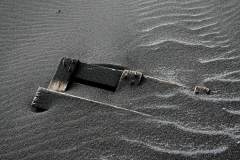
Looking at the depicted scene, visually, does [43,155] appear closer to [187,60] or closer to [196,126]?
[196,126]

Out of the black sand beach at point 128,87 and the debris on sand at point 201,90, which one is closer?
the black sand beach at point 128,87

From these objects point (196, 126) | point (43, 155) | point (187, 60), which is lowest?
point (43, 155)

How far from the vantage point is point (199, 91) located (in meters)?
3.34

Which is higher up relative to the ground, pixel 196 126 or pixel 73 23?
pixel 73 23

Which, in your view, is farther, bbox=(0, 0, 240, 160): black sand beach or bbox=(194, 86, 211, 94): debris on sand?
bbox=(194, 86, 211, 94): debris on sand

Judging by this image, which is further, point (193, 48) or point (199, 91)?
point (193, 48)

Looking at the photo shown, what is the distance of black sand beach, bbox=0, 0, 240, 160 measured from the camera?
306 centimetres

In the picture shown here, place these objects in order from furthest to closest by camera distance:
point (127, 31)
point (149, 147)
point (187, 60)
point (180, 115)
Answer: point (127, 31)
point (187, 60)
point (180, 115)
point (149, 147)

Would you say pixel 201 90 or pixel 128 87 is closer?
pixel 201 90

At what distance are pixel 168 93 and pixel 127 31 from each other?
1.23 metres

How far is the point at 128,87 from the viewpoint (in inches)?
139

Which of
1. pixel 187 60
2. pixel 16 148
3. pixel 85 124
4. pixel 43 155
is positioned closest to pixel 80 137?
pixel 85 124

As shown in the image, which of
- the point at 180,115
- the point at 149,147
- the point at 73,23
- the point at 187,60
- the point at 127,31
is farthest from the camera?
the point at 73,23

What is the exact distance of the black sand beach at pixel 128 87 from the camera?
3.06m
